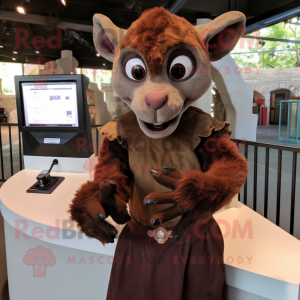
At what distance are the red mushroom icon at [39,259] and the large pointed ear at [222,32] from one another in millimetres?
1023

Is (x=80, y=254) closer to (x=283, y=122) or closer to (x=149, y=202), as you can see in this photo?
(x=149, y=202)

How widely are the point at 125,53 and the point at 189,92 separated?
0.66 ft

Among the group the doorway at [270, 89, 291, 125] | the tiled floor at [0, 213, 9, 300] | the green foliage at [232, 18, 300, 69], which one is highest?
the green foliage at [232, 18, 300, 69]

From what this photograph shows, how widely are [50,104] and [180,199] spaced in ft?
4.09

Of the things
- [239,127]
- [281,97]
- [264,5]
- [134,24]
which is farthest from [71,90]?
[281,97]

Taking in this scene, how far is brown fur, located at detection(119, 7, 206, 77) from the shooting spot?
2.07 ft

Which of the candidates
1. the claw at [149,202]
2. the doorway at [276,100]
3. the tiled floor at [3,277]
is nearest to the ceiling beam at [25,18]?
the tiled floor at [3,277]

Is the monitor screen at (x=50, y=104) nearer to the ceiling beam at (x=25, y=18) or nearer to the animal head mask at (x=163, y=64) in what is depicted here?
the animal head mask at (x=163, y=64)

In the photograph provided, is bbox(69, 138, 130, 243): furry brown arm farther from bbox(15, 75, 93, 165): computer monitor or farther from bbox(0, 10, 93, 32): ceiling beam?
bbox(0, 10, 93, 32): ceiling beam

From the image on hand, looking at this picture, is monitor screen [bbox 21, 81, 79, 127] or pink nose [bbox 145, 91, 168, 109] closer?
pink nose [bbox 145, 91, 168, 109]

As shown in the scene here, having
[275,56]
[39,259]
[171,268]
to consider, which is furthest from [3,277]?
[275,56]

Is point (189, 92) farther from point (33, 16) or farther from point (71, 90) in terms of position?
point (33, 16)

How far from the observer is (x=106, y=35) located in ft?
2.54

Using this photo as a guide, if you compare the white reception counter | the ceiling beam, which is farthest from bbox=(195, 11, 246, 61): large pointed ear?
the ceiling beam
